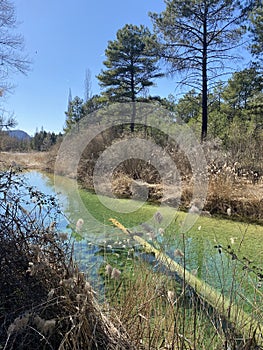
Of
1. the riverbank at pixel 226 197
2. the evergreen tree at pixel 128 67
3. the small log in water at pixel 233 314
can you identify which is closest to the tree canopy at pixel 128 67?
the evergreen tree at pixel 128 67

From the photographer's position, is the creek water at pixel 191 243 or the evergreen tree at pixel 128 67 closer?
the creek water at pixel 191 243

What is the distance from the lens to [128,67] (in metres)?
13.6

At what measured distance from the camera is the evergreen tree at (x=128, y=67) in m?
13.0

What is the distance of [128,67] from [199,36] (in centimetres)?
543

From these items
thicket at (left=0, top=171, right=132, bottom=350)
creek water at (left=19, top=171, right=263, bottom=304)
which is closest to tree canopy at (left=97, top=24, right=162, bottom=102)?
creek water at (left=19, top=171, right=263, bottom=304)

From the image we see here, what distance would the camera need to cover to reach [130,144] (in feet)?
27.2

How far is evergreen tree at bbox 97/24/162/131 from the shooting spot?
A: 42.7 feet

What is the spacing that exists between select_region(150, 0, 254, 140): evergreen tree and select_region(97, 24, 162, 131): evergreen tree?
3562mm

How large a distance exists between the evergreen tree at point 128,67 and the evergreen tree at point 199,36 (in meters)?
3.56

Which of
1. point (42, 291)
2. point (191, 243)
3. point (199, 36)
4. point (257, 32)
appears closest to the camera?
point (42, 291)

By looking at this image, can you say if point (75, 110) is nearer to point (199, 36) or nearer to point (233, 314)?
point (199, 36)

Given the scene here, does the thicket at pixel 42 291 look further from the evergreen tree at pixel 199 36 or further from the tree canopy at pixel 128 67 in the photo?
the tree canopy at pixel 128 67

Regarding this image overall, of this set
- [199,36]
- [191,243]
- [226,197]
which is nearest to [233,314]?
[191,243]

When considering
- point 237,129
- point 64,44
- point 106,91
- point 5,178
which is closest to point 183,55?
point 237,129
